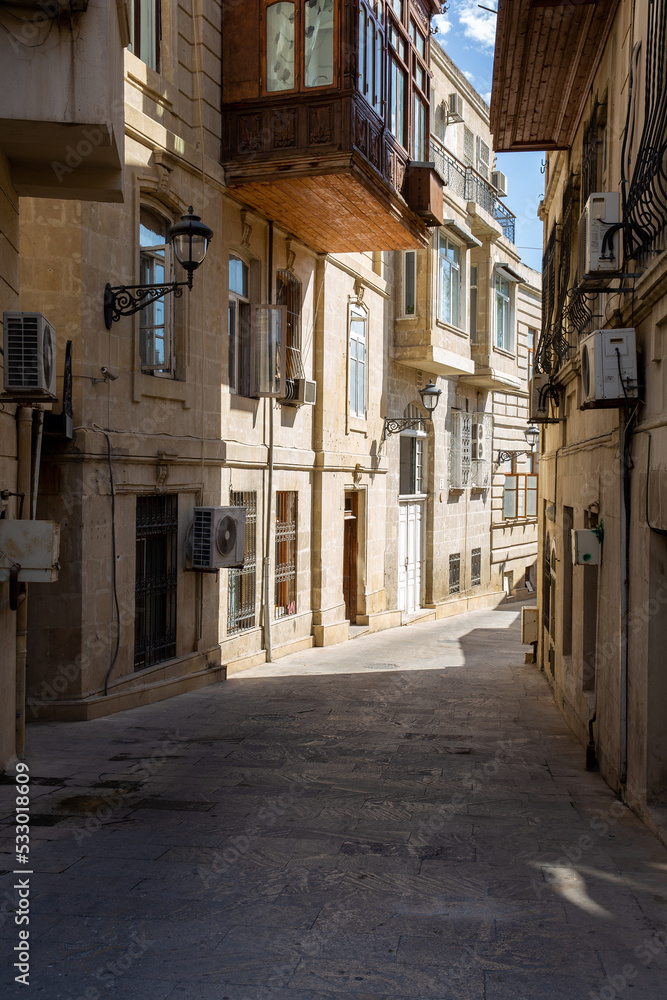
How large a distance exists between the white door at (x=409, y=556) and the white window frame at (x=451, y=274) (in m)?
4.75

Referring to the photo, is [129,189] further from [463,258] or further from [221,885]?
[463,258]

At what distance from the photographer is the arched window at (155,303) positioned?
449 inches

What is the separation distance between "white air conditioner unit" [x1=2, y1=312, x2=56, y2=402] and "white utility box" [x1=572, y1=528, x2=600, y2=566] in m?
5.10

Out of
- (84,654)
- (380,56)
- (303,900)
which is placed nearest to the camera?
(303,900)

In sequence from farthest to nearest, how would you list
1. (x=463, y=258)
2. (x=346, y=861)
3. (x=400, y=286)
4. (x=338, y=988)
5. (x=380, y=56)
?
(x=463, y=258), (x=400, y=286), (x=380, y=56), (x=346, y=861), (x=338, y=988)

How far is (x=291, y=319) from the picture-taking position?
16281mm

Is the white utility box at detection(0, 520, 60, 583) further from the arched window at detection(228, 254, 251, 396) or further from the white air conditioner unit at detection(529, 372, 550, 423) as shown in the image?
the white air conditioner unit at detection(529, 372, 550, 423)

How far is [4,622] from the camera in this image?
7438 millimetres

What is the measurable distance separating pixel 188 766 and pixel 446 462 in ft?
58.2

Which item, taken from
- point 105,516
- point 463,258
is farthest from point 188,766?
point 463,258

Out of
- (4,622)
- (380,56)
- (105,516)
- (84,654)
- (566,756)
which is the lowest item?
(566,756)

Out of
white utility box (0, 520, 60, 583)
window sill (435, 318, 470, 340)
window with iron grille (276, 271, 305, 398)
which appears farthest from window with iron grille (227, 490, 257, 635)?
window sill (435, 318, 470, 340)

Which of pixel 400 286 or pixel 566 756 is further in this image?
pixel 400 286

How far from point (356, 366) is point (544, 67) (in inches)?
349
